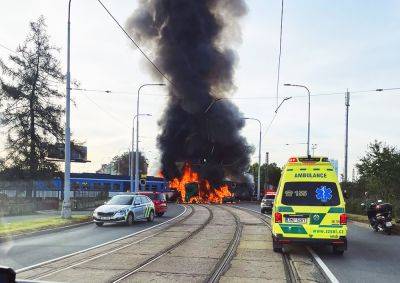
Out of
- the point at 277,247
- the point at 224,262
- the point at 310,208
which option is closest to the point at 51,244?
the point at 224,262

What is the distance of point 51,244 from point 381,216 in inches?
455

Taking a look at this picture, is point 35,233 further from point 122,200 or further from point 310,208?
point 310,208

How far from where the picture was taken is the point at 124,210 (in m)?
21.8

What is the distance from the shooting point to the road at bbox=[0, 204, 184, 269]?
443 inches

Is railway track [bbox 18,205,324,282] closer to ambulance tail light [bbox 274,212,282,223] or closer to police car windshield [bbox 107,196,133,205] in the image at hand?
ambulance tail light [bbox 274,212,282,223]

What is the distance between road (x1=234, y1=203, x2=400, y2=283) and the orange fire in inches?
1919

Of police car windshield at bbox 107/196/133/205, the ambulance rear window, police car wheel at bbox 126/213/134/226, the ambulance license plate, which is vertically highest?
the ambulance rear window

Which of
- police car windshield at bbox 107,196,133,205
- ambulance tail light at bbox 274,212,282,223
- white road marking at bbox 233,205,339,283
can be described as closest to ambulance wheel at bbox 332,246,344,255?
white road marking at bbox 233,205,339,283

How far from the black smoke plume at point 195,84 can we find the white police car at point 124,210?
140ft

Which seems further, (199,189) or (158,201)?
(199,189)

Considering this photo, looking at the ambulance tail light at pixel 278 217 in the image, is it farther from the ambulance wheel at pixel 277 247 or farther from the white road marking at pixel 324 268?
the white road marking at pixel 324 268

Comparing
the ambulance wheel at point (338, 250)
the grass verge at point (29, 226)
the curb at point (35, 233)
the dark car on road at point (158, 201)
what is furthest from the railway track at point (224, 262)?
the dark car on road at point (158, 201)

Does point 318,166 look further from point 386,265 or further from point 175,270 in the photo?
point 175,270

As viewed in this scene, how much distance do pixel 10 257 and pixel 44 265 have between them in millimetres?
1655
